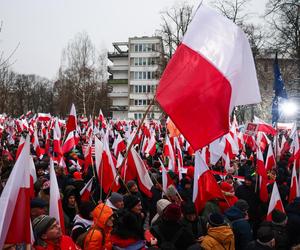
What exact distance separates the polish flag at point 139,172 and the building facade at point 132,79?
60.4 m

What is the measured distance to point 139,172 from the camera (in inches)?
278

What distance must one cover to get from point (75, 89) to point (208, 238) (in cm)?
4475

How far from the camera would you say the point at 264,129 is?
13336 millimetres

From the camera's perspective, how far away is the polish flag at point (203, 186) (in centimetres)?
539

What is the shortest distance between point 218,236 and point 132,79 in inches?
2693

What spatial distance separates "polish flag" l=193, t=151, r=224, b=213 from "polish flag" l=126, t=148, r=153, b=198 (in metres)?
1.53

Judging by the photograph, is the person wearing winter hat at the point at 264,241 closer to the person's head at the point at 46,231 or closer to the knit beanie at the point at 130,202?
the knit beanie at the point at 130,202

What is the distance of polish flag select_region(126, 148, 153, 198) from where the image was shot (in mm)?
6941

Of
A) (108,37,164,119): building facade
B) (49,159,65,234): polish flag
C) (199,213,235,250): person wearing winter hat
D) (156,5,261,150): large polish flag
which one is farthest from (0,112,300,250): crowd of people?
(108,37,164,119): building facade

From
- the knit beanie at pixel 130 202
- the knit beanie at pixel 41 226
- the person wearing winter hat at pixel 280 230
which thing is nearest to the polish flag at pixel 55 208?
the knit beanie at pixel 41 226

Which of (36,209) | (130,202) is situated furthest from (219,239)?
(36,209)

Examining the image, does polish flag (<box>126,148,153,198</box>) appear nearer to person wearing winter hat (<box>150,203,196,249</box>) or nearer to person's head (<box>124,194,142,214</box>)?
person's head (<box>124,194,142,214</box>)

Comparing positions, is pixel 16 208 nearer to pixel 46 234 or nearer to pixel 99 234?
pixel 46 234

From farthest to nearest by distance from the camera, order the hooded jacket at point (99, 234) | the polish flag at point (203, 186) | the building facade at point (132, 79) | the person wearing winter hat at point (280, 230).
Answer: the building facade at point (132, 79) → the polish flag at point (203, 186) → the person wearing winter hat at point (280, 230) → the hooded jacket at point (99, 234)
